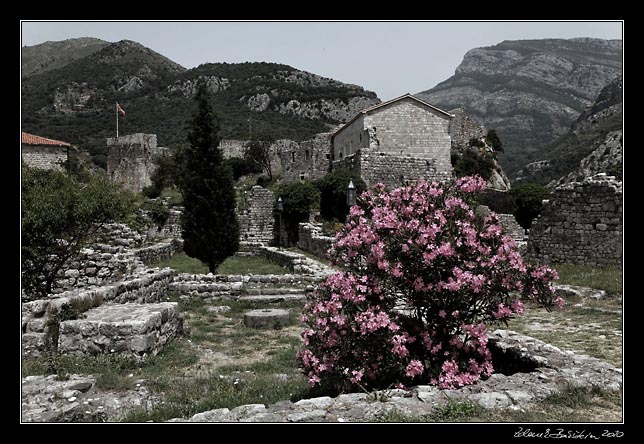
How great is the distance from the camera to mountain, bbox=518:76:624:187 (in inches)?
1836

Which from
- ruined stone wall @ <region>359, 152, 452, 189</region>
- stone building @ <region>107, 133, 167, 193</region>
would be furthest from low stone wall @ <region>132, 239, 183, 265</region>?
stone building @ <region>107, 133, 167, 193</region>

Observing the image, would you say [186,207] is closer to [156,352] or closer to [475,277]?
[156,352]

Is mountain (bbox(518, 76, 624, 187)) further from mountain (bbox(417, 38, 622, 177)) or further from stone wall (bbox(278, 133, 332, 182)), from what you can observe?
stone wall (bbox(278, 133, 332, 182))

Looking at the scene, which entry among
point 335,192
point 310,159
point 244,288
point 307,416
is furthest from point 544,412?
point 310,159

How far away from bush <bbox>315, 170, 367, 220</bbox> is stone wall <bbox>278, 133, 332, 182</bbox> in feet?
24.7

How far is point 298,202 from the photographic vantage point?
82.7 ft

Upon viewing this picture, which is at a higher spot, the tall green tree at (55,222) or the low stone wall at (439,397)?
the tall green tree at (55,222)

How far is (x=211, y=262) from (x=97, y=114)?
7126 centimetres

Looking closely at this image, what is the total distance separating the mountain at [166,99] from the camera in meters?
69.9

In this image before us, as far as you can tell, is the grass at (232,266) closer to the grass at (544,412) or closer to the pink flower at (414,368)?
the pink flower at (414,368)

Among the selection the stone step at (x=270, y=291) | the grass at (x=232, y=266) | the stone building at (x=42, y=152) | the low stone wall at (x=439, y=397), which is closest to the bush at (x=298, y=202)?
the grass at (x=232, y=266)

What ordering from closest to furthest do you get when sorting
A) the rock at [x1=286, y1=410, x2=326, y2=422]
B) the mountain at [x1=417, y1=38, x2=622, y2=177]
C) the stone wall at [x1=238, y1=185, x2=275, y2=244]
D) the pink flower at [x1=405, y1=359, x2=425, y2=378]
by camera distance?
the rock at [x1=286, y1=410, x2=326, y2=422] < the pink flower at [x1=405, y1=359, x2=425, y2=378] < the stone wall at [x1=238, y1=185, x2=275, y2=244] < the mountain at [x1=417, y1=38, x2=622, y2=177]

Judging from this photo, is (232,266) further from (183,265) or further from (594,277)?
(594,277)

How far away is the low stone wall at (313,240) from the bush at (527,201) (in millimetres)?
11362
